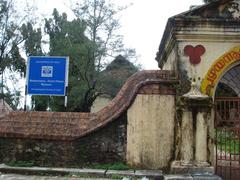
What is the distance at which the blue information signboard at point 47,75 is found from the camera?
12.5 metres

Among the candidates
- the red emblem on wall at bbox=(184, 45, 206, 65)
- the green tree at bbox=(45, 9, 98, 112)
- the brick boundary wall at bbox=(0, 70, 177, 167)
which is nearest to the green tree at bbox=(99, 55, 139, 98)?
the green tree at bbox=(45, 9, 98, 112)

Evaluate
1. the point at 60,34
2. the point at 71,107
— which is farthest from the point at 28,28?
the point at 71,107

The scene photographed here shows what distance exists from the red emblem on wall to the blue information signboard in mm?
3832

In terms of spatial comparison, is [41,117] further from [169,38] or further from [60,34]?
[60,34]

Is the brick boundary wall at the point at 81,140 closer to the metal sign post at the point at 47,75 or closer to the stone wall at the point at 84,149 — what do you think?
the stone wall at the point at 84,149

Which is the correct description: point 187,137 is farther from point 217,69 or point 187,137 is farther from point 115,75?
point 115,75

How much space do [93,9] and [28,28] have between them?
590cm

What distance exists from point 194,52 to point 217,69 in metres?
0.69

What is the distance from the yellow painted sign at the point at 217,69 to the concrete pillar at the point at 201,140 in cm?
73

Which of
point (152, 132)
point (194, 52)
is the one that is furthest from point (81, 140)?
point (194, 52)

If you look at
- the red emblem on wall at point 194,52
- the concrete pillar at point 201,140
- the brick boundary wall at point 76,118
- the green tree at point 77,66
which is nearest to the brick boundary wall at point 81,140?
the brick boundary wall at point 76,118

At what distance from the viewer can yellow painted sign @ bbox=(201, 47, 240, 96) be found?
1030 centimetres

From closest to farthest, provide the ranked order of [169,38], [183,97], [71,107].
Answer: [183,97] → [169,38] → [71,107]

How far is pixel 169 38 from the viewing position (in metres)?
11.2
